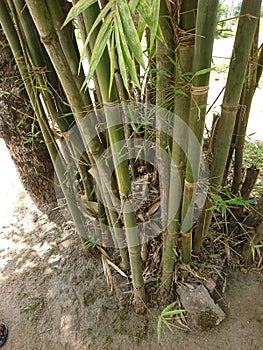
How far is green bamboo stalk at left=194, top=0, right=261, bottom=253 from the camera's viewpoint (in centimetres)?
62

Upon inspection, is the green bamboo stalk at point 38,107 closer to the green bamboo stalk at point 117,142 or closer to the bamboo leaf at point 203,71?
the green bamboo stalk at point 117,142

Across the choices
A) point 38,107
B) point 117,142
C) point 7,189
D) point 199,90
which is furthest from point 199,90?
point 7,189

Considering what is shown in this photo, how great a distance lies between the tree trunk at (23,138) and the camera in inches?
50.8

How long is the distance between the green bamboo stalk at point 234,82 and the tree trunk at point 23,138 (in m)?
0.84

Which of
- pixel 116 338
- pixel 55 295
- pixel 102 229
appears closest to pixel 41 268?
pixel 55 295

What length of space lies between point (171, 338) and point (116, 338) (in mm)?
237

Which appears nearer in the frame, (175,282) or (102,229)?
(175,282)

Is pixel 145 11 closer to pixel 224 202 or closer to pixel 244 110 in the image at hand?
pixel 224 202

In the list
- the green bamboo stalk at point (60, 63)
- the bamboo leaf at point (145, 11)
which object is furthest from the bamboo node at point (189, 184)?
the bamboo leaf at point (145, 11)

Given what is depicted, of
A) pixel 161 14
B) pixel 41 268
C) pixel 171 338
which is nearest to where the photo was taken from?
pixel 161 14

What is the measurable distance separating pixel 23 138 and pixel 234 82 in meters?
1.17

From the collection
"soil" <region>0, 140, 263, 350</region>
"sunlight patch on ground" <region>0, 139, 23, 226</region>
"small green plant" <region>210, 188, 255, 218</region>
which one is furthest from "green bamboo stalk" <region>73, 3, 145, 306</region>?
"sunlight patch on ground" <region>0, 139, 23, 226</region>

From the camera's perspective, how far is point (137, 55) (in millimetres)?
416

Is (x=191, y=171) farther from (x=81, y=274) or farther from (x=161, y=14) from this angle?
(x=81, y=274)
